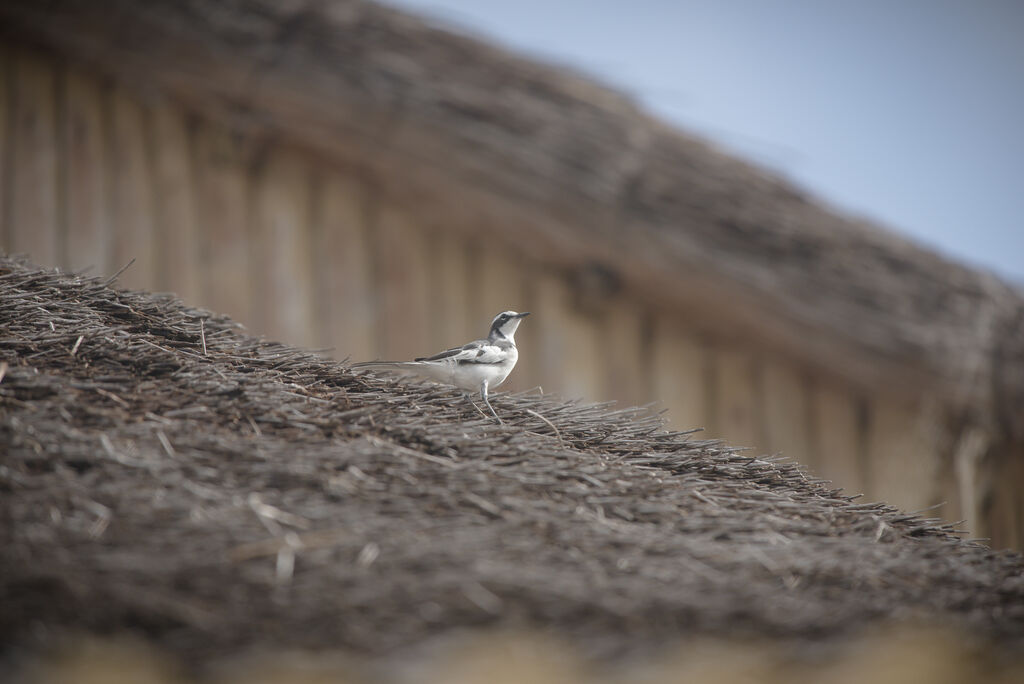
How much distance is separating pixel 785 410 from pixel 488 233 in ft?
8.43

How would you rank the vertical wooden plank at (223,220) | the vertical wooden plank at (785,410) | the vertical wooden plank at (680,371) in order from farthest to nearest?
the vertical wooden plank at (223,220), the vertical wooden plank at (680,371), the vertical wooden plank at (785,410)

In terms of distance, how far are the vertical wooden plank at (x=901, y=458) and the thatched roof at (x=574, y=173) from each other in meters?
0.25

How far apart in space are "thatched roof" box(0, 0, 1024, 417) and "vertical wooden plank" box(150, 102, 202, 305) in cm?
26

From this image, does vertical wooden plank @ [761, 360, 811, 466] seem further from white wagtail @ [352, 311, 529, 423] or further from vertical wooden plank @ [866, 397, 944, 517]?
white wagtail @ [352, 311, 529, 423]

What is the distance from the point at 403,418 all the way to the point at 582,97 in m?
4.53

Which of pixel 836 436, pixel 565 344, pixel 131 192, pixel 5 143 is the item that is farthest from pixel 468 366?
pixel 5 143

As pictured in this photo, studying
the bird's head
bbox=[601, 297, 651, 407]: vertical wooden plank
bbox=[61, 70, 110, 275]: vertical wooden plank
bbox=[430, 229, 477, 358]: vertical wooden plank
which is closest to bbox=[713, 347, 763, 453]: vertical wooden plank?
bbox=[601, 297, 651, 407]: vertical wooden plank

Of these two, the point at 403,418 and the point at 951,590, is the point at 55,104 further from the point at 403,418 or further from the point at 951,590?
the point at 951,590

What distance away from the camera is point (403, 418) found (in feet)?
10.4

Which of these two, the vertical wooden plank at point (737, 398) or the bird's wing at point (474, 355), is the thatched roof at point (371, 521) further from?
the vertical wooden plank at point (737, 398)

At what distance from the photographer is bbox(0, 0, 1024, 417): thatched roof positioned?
656 cm

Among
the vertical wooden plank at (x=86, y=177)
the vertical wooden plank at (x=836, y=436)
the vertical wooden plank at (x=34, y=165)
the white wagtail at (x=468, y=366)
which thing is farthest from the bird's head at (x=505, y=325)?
the vertical wooden plank at (x=34, y=165)

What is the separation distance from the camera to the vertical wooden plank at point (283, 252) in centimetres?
699

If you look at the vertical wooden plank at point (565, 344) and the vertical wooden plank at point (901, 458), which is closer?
the vertical wooden plank at point (901, 458)
